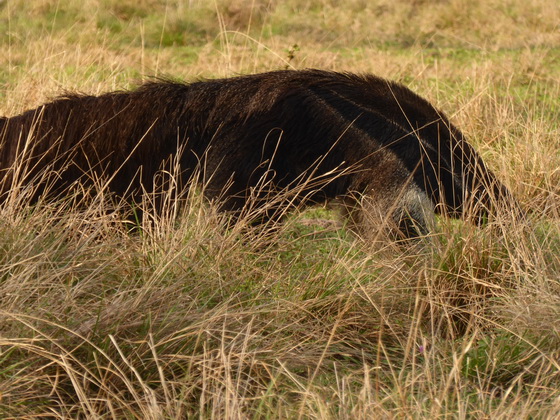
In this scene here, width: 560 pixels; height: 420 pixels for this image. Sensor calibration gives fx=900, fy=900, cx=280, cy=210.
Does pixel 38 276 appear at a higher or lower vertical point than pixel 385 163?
lower

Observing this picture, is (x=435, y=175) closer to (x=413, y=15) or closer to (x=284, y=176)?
(x=284, y=176)

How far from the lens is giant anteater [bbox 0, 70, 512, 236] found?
4195mm

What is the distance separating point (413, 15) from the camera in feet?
50.7

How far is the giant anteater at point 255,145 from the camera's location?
4195 millimetres

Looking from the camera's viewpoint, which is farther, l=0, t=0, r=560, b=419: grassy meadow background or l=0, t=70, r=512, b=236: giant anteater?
l=0, t=70, r=512, b=236: giant anteater

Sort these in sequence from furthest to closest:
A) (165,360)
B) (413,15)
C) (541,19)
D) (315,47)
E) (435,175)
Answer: (413,15), (541,19), (315,47), (435,175), (165,360)

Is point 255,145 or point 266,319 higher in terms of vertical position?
point 255,145

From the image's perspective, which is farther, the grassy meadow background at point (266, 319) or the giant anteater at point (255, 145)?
the giant anteater at point (255, 145)

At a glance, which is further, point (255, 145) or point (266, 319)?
point (255, 145)

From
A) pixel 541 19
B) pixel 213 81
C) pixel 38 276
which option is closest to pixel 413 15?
pixel 541 19

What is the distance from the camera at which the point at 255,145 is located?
4254mm

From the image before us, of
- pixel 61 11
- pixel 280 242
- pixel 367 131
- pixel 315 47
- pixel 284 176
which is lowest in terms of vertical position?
pixel 61 11

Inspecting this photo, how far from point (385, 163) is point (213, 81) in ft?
3.10

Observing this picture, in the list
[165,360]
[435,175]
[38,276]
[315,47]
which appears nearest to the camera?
[165,360]
